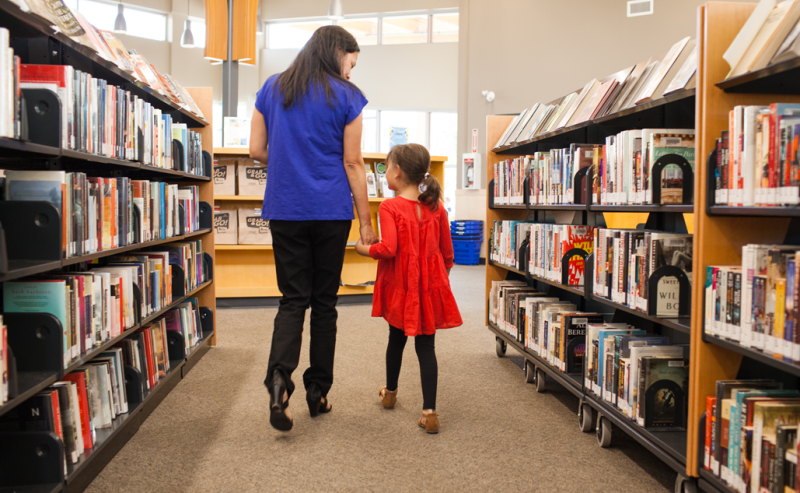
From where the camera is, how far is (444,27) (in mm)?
10414

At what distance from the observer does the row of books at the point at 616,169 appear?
186cm

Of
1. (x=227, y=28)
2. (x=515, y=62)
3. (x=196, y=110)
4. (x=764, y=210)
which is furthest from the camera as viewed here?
(x=515, y=62)

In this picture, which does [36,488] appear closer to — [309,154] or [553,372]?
[309,154]

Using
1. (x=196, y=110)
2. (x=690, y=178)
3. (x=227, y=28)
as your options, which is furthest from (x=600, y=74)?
(x=690, y=178)

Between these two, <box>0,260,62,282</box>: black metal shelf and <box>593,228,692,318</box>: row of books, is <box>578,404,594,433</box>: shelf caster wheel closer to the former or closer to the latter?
<box>593,228,692,318</box>: row of books

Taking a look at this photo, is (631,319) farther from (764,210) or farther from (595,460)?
(764,210)

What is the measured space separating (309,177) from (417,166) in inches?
18.3

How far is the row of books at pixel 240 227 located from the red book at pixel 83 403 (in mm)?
3384

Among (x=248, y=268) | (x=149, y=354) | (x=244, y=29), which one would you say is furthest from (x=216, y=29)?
(x=149, y=354)

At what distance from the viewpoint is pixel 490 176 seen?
145 inches

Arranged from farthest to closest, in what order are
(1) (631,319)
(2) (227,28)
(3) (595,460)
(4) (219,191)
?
(2) (227,28) < (4) (219,191) < (1) (631,319) < (3) (595,460)

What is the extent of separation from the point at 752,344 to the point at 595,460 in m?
0.84

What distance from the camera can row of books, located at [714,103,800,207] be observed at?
129 cm

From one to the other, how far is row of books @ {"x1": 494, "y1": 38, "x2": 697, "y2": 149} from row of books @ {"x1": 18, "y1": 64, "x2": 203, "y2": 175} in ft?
6.01
